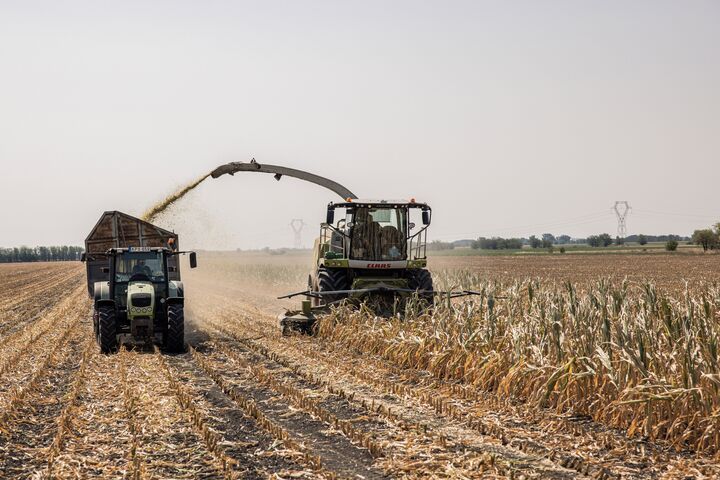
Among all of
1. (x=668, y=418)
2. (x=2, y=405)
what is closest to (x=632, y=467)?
(x=668, y=418)

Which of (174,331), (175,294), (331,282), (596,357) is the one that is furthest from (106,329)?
(596,357)

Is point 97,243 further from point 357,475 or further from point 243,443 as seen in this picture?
point 357,475

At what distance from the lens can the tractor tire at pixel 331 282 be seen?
15.1 metres

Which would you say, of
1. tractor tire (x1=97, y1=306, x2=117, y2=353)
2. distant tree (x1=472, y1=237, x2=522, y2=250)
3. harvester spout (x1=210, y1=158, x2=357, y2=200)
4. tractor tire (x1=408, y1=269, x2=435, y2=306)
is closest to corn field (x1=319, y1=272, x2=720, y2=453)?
tractor tire (x1=408, y1=269, x2=435, y2=306)

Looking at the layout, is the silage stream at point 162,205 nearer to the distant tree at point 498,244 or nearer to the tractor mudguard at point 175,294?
the tractor mudguard at point 175,294

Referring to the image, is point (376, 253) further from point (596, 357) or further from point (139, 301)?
point (596, 357)

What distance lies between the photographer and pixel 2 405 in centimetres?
878

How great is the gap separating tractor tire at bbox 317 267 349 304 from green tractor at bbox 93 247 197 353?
8.86ft

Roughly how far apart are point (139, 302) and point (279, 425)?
6.36 metres

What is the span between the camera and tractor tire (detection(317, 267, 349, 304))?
15094mm

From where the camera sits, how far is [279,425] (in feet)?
25.4

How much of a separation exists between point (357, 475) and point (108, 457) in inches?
90.3

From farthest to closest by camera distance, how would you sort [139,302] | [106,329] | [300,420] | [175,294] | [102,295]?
[175,294]
[102,295]
[139,302]
[106,329]
[300,420]

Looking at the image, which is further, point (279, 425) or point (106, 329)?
point (106, 329)
